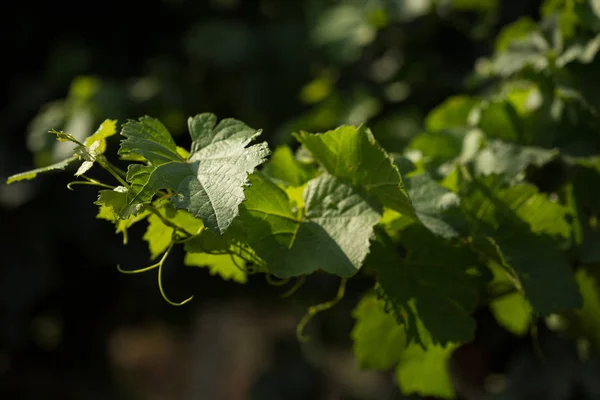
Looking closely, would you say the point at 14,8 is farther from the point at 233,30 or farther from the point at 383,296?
the point at 383,296

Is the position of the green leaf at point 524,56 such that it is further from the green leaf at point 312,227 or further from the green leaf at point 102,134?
the green leaf at point 102,134

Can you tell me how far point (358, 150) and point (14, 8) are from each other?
1.73m

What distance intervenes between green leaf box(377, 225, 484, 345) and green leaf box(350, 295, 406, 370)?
5.9 inches

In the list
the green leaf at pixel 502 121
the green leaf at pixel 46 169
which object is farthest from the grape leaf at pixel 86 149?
the green leaf at pixel 502 121

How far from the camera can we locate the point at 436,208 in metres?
0.72

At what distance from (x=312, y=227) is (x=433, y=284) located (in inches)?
6.2

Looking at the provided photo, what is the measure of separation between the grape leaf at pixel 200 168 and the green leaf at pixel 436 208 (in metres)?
0.21

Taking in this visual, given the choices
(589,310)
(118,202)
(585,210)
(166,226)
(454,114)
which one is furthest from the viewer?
(454,114)

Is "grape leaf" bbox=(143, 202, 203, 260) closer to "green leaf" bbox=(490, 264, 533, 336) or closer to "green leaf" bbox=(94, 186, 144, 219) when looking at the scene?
"green leaf" bbox=(94, 186, 144, 219)

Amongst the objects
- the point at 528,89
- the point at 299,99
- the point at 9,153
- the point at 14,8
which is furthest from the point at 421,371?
the point at 14,8

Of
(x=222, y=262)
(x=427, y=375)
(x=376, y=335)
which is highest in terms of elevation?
(x=222, y=262)

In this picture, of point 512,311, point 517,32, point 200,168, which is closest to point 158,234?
point 200,168

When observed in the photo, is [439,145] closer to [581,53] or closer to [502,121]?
[502,121]

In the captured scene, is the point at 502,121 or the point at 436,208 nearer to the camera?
the point at 436,208
